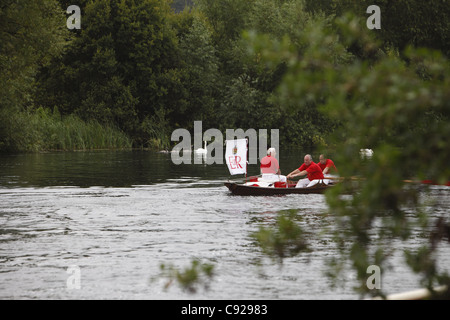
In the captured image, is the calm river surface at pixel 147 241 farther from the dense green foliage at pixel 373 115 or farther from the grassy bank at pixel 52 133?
the grassy bank at pixel 52 133

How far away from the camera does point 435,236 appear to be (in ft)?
15.1

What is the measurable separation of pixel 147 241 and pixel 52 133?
35.7 meters

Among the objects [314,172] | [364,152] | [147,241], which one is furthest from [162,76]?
[364,152]

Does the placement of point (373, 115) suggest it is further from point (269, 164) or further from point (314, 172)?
point (269, 164)

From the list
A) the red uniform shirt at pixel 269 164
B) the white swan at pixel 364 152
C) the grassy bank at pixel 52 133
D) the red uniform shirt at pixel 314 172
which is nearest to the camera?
the white swan at pixel 364 152

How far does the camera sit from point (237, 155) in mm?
24688

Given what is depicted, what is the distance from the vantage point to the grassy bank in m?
41.1

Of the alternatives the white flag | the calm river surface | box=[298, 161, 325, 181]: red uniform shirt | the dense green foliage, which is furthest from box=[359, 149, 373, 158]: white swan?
the white flag

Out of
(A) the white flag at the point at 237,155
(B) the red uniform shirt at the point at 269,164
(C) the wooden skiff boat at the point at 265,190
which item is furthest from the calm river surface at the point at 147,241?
(B) the red uniform shirt at the point at 269,164

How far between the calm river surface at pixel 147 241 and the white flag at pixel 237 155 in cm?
94

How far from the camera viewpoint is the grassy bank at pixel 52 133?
41.1m

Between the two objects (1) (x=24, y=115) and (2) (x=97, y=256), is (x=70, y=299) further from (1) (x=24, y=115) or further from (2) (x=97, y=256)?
(1) (x=24, y=115)

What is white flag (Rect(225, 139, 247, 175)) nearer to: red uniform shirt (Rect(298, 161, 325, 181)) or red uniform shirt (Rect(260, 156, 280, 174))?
red uniform shirt (Rect(260, 156, 280, 174))
